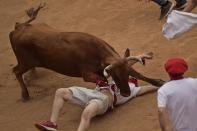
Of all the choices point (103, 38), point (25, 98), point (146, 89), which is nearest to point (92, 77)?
point (146, 89)

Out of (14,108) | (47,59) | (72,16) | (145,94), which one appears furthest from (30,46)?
(72,16)

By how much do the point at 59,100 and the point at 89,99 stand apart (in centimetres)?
43

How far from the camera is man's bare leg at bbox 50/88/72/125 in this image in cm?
742

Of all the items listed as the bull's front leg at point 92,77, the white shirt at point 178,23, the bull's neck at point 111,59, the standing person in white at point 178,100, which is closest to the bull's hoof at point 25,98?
the bull's front leg at point 92,77

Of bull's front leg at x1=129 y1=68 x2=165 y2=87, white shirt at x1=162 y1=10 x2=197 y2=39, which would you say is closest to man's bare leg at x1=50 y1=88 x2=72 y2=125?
bull's front leg at x1=129 y1=68 x2=165 y2=87

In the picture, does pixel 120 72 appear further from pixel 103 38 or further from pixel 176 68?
pixel 103 38

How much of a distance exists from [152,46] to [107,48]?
73.9 inches

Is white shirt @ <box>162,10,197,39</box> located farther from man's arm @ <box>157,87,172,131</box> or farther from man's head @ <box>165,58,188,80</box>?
man's arm @ <box>157,87,172,131</box>

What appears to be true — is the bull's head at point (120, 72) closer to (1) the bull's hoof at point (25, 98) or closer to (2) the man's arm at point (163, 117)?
(1) the bull's hoof at point (25, 98)

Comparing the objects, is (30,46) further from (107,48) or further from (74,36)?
(107,48)

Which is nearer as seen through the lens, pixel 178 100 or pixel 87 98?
pixel 178 100

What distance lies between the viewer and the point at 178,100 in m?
5.54

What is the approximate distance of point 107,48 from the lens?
8359 mm

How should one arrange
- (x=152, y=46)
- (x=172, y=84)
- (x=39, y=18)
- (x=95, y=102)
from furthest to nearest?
(x=39, y=18) → (x=152, y=46) → (x=95, y=102) → (x=172, y=84)
